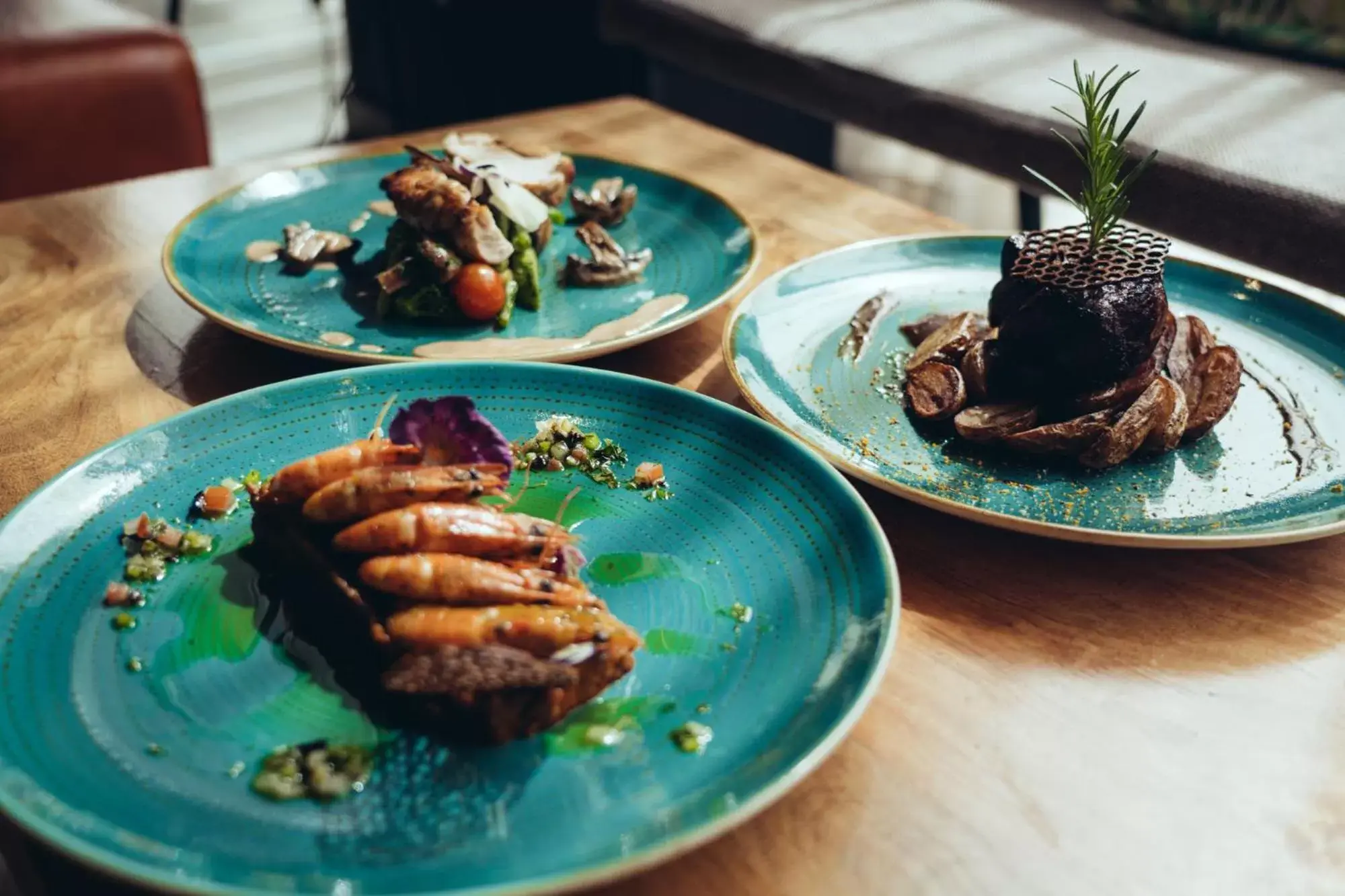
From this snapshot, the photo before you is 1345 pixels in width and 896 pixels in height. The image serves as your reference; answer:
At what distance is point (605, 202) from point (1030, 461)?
0.85 metres

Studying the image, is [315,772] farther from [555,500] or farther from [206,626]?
[555,500]

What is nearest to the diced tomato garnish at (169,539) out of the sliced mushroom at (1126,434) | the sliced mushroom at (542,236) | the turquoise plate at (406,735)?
the turquoise plate at (406,735)

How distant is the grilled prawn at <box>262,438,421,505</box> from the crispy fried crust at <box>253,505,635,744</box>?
0.05 feet

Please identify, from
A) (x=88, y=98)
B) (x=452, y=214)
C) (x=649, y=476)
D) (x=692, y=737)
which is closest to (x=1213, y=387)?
(x=649, y=476)

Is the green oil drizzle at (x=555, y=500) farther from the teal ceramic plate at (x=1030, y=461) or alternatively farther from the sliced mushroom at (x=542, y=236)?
the sliced mushroom at (x=542, y=236)

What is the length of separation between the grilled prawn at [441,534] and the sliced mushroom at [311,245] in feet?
2.54

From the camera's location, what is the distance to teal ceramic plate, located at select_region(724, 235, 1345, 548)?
1039mm


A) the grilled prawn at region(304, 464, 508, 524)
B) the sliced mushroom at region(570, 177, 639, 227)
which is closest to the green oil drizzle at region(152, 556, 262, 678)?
the grilled prawn at region(304, 464, 508, 524)

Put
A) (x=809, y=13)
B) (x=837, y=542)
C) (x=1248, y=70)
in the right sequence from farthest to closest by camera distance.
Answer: (x=809, y=13), (x=1248, y=70), (x=837, y=542)

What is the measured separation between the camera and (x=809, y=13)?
3096mm

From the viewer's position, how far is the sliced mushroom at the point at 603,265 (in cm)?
156

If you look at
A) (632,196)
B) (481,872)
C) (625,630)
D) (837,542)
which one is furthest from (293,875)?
(632,196)

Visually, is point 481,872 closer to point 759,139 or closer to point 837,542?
point 837,542

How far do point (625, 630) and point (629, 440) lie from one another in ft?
1.13
